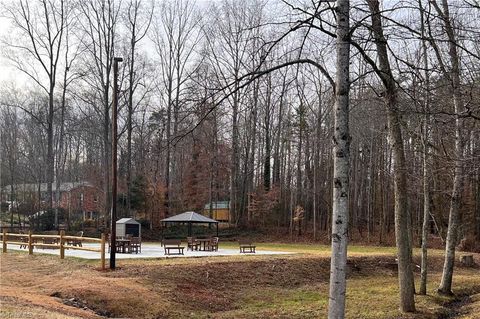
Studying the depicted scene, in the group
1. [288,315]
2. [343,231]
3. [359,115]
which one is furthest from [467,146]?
[359,115]

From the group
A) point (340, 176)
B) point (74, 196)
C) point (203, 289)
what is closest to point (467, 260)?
point (203, 289)

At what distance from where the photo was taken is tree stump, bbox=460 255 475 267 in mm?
25094

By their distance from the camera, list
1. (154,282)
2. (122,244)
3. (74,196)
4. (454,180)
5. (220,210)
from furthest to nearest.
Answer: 1. (74,196)
2. (220,210)
3. (122,244)
4. (154,282)
5. (454,180)

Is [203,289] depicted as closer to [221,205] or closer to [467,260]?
[467,260]

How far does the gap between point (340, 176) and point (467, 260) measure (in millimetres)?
21945

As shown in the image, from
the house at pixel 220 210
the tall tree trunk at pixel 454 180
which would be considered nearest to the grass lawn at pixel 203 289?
the tall tree trunk at pixel 454 180

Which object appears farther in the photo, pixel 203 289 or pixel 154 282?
pixel 203 289

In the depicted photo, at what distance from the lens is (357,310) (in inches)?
522

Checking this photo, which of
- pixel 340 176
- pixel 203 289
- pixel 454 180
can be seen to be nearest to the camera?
pixel 340 176

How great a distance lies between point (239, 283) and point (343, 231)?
40.5 ft

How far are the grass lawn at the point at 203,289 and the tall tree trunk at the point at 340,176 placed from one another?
17.4 ft

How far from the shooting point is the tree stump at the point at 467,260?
82.3 feet

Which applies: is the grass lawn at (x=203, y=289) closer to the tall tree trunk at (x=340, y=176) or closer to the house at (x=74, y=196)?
the tall tree trunk at (x=340, y=176)

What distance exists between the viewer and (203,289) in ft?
54.4
